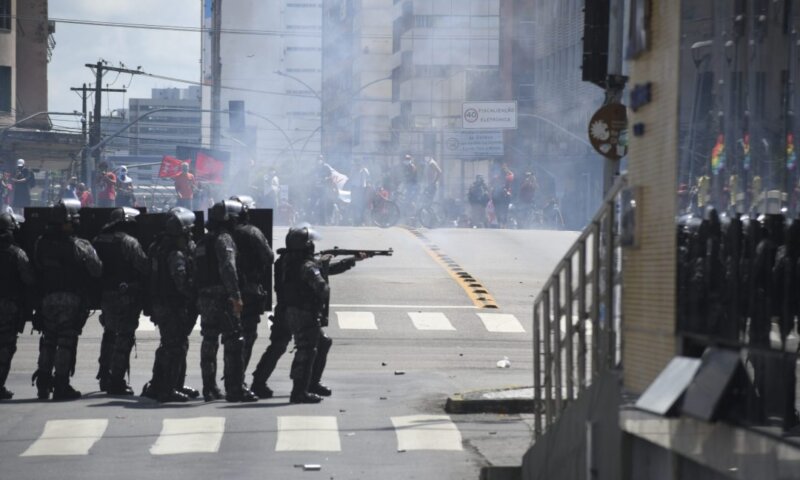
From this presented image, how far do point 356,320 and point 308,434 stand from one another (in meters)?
8.74

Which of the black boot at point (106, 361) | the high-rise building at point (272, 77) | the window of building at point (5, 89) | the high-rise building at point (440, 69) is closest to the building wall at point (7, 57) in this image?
the window of building at point (5, 89)

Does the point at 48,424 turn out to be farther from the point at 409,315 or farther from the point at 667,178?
the point at 409,315

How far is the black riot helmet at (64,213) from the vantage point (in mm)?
14242

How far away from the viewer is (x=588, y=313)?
25.9 feet

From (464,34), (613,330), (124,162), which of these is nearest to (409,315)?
(613,330)

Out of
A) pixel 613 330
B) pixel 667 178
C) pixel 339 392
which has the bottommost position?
pixel 339 392

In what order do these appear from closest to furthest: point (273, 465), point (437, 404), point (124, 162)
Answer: point (273, 465)
point (437, 404)
point (124, 162)

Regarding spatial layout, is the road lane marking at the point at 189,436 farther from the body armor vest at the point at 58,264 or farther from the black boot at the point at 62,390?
the body armor vest at the point at 58,264

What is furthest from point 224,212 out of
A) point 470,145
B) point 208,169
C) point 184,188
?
point 470,145

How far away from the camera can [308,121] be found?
99.8m

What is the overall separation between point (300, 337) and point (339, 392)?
3.32 feet

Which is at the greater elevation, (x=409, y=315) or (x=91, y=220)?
(x=91, y=220)

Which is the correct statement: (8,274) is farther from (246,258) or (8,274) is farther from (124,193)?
(124,193)

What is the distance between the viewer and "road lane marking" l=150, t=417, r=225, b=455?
11281 mm
